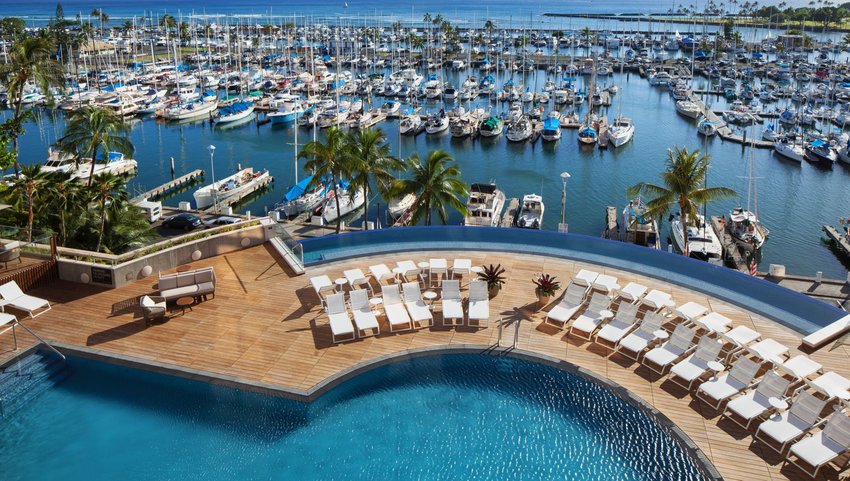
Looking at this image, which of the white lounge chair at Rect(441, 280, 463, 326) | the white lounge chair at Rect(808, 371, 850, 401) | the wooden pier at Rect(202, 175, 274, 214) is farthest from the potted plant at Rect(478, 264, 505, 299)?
the wooden pier at Rect(202, 175, 274, 214)

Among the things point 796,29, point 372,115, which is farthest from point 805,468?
point 796,29

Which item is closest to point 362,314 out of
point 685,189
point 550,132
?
point 685,189

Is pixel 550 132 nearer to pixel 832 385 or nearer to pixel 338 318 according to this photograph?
pixel 338 318

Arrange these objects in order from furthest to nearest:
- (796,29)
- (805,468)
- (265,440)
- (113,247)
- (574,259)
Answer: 1. (796,29)
2. (113,247)
3. (574,259)
4. (265,440)
5. (805,468)

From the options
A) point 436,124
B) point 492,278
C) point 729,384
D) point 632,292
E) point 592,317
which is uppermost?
point 436,124

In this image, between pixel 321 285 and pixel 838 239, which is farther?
pixel 838 239

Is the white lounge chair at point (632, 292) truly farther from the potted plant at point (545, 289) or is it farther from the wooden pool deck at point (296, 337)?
the potted plant at point (545, 289)

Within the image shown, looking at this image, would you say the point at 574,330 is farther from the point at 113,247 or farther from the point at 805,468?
the point at 113,247
